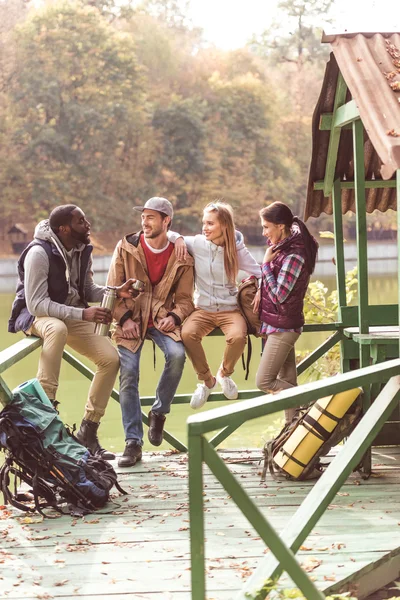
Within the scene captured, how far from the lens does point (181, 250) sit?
18.6 feet

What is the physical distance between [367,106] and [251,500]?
2.11 m

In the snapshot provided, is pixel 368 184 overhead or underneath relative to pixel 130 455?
overhead

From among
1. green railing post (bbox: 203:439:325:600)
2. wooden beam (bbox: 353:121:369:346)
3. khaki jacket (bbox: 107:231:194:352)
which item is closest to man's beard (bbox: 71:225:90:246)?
khaki jacket (bbox: 107:231:194:352)

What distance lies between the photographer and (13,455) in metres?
4.62

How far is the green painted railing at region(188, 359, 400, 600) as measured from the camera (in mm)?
2916

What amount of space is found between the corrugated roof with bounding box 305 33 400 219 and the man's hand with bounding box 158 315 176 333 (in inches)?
57.5

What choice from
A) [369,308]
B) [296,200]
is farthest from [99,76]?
[369,308]

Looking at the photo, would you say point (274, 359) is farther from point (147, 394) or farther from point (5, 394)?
point (147, 394)

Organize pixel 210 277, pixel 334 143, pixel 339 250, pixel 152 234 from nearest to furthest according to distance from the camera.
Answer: pixel 152 234 < pixel 210 277 < pixel 334 143 < pixel 339 250

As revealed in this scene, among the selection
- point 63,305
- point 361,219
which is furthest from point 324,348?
point 63,305

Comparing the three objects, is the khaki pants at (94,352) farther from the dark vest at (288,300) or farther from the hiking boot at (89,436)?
the dark vest at (288,300)

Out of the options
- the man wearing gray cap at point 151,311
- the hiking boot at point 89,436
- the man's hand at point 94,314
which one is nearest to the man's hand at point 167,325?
the man wearing gray cap at point 151,311

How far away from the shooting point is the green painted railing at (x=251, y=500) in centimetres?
292

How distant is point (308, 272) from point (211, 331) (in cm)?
69
